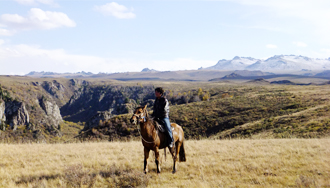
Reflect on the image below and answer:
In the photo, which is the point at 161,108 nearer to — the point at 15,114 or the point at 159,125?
the point at 159,125

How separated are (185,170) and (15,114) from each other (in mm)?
204567

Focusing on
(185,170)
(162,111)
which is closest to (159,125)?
(162,111)

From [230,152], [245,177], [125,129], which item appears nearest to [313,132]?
[230,152]

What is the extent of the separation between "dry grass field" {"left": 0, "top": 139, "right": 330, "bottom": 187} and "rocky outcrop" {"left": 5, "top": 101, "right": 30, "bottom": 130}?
7422 inches

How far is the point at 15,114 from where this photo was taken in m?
174

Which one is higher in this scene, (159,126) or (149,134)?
(159,126)

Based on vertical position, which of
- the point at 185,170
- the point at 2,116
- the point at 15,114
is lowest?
the point at 2,116

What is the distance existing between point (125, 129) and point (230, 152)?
3690cm

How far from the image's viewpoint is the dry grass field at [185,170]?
7.61 metres

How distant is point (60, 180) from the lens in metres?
8.04

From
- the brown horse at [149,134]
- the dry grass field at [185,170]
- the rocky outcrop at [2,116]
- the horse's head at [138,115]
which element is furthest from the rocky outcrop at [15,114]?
the horse's head at [138,115]

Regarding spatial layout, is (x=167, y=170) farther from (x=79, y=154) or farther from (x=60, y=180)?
(x=79, y=154)

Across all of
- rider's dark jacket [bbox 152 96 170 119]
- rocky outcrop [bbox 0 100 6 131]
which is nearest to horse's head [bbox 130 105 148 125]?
rider's dark jacket [bbox 152 96 170 119]

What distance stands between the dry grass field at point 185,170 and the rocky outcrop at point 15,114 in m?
189
